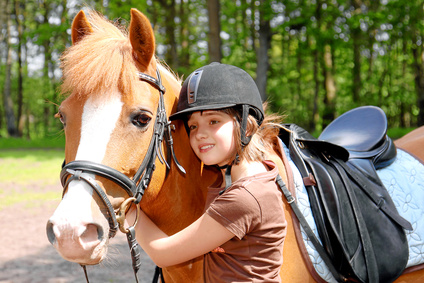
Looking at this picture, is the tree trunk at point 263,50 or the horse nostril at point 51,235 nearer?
the horse nostril at point 51,235

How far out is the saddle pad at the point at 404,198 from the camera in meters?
1.92

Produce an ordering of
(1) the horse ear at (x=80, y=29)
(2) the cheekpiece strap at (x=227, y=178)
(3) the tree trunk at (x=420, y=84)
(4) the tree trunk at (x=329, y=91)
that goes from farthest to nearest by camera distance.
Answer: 1. (4) the tree trunk at (x=329, y=91)
2. (3) the tree trunk at (x=420, y=84)
3. (1) the horse ear at (x=80, y=29)
4. (2) the cheekpiece strap at (x=227, y=178)

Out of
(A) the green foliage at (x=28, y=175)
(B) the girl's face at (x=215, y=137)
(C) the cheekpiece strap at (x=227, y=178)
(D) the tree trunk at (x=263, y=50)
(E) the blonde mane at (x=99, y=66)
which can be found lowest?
(A) the green foliage at (x=28, y=175)

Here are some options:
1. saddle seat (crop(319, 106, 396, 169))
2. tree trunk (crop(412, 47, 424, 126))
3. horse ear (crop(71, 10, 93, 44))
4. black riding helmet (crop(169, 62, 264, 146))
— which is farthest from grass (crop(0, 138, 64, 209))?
tree trunk (crop(412, 47, 424, 126))

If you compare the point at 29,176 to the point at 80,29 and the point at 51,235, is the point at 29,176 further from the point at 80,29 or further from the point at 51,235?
the point at 51,235

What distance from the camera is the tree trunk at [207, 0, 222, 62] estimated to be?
13.1 m

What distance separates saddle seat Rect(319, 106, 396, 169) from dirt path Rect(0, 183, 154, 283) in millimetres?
2309

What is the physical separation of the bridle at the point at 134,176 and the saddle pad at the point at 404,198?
63 cm

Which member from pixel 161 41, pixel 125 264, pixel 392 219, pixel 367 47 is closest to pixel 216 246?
pixel 392 219

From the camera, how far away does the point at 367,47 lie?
18312 mm

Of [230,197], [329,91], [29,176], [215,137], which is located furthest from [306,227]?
[329,91]

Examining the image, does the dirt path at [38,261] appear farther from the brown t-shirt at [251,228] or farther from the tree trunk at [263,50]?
the tree trunk at [263,50]

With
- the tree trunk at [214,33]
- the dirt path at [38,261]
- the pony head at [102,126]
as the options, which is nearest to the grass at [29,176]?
the dirt path at [38,261]

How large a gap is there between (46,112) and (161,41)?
572 inches
